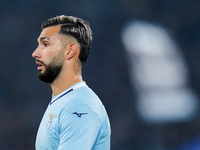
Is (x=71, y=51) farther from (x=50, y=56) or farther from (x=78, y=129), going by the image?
(x=78, y=129)

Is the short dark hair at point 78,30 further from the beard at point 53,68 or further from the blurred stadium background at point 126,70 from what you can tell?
the blurred stadium background at point 126,70

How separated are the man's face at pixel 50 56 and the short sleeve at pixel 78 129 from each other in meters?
0.29

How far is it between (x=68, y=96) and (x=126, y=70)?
4970 mm

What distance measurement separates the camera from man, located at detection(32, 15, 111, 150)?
4.70 ft

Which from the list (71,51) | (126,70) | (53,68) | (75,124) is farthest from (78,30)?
(126,70)

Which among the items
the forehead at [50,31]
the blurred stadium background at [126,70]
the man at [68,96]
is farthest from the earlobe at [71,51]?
the blurred stadium background at [126,70]

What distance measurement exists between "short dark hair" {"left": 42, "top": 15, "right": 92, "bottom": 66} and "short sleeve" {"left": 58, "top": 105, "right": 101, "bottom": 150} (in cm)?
38

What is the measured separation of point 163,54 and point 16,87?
2.76m

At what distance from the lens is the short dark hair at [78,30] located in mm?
1755

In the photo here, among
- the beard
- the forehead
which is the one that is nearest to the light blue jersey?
the beard

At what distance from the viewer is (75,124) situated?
1419mm

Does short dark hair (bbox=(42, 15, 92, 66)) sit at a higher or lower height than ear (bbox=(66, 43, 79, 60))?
higher

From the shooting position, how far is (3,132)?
20.5 ft

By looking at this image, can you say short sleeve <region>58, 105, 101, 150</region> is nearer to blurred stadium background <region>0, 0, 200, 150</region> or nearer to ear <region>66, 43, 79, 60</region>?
ear <region>66, 43, 79, 60</region>
